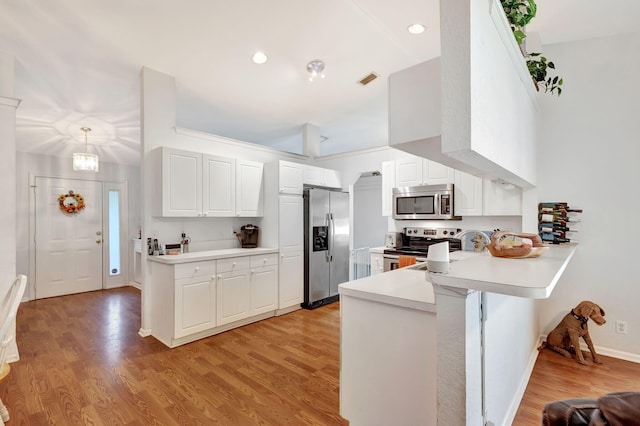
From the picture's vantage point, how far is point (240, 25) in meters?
2.54

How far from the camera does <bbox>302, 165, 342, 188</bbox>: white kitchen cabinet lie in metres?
4.48

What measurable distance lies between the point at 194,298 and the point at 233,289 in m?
0.48

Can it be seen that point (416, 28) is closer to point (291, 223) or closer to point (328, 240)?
point (291, 223)

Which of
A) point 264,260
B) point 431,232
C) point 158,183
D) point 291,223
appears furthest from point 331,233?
point 158,183

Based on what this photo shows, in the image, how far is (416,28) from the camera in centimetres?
255

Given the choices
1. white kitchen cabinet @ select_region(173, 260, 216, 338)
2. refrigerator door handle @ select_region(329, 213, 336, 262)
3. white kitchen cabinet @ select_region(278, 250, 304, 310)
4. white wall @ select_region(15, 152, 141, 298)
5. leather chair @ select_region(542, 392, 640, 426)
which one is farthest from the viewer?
white wall @ select_region(15, 152, 141, 298)

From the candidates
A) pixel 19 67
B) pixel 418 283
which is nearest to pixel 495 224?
pixel 418 283

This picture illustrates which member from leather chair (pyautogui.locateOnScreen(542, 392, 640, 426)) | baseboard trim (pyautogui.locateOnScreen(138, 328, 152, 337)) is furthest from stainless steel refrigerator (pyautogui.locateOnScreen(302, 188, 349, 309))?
leather chair (pyautogui.locateOnScreen(542, 392, 640, 426))

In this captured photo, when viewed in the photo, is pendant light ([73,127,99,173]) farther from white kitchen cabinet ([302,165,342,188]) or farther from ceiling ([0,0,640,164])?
white kitchen cabinet ([302,165,342,188])

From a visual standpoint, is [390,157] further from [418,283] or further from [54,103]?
[54,103]

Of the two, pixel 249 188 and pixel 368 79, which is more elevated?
pixel 368 79

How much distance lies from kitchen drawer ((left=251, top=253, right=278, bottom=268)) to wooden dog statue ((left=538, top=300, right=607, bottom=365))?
315cm

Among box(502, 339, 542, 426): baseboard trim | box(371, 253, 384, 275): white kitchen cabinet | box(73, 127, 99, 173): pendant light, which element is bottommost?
box(502, 339, 542, 426): baseboard trim

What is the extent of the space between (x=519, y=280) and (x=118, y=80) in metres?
4.25
